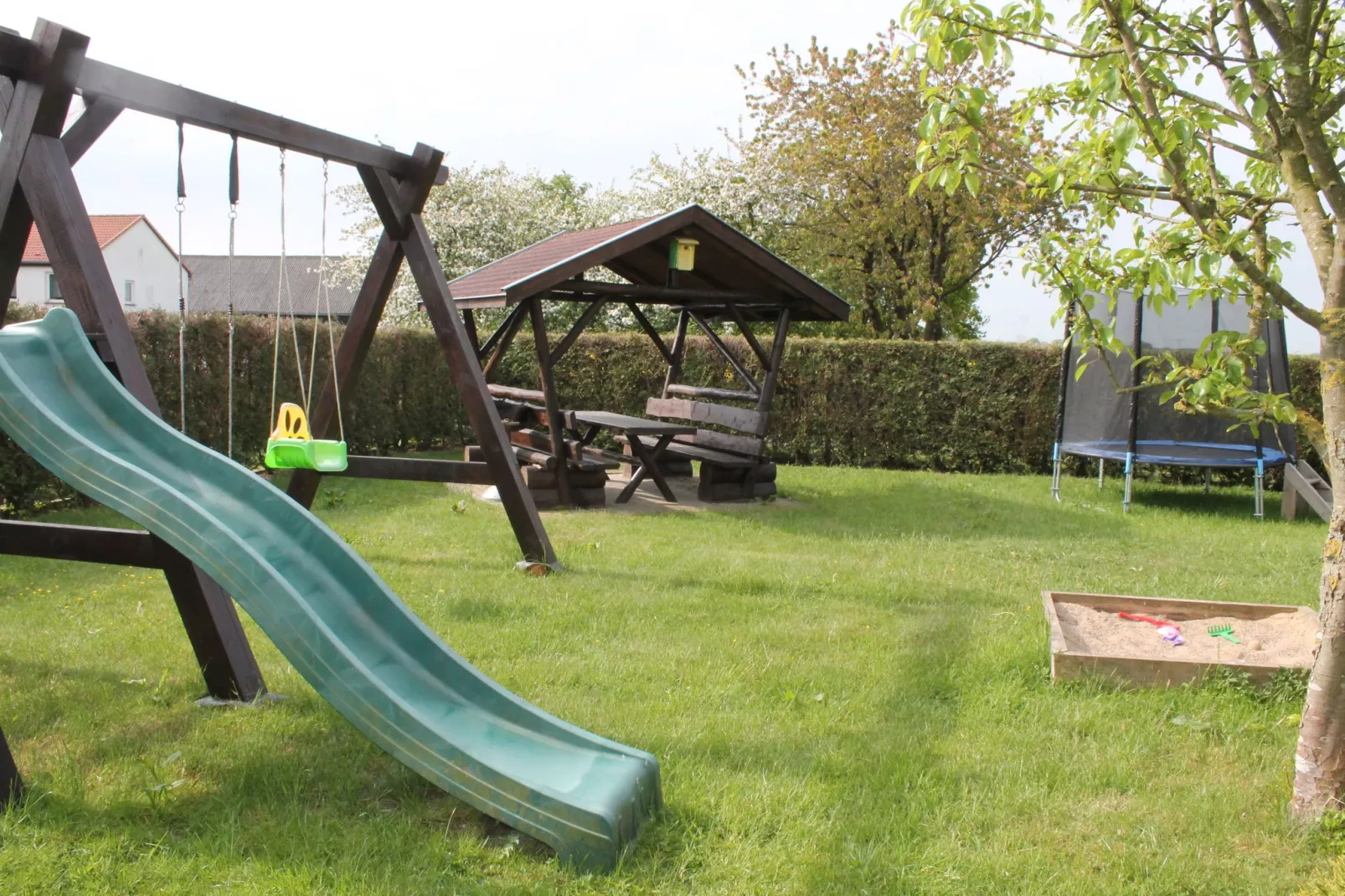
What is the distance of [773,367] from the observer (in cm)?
1063

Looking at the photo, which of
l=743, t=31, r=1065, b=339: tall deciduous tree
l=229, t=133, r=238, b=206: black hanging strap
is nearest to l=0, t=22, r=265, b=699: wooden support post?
l=229, t=133, r=238, b=206: black hanging strap

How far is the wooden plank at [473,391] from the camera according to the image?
6.53m

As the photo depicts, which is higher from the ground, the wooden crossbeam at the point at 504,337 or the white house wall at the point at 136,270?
the white house wall at the point at 136,270

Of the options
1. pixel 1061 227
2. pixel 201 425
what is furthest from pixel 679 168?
pixel 201 425

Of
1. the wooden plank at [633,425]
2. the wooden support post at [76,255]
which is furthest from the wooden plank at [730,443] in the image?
the wooden support post at [76,255]

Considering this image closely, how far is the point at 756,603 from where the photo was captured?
6176 mm

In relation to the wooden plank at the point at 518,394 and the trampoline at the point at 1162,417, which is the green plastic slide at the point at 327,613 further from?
the trampoline at the point at 1162,417

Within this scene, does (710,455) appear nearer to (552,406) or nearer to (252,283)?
(552,406)

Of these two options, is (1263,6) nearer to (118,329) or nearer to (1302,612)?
(1302,612)

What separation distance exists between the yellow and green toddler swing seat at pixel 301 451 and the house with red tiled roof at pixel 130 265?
153 ft

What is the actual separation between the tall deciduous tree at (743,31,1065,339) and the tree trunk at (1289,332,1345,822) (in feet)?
55.5

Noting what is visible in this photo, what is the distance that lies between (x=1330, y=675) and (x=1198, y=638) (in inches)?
89.9

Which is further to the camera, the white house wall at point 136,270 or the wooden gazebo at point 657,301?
the white house wall at point 136,270

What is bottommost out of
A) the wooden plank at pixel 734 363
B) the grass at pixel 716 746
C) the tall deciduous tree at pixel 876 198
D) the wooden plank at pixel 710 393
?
the grass at pixel 716 746
